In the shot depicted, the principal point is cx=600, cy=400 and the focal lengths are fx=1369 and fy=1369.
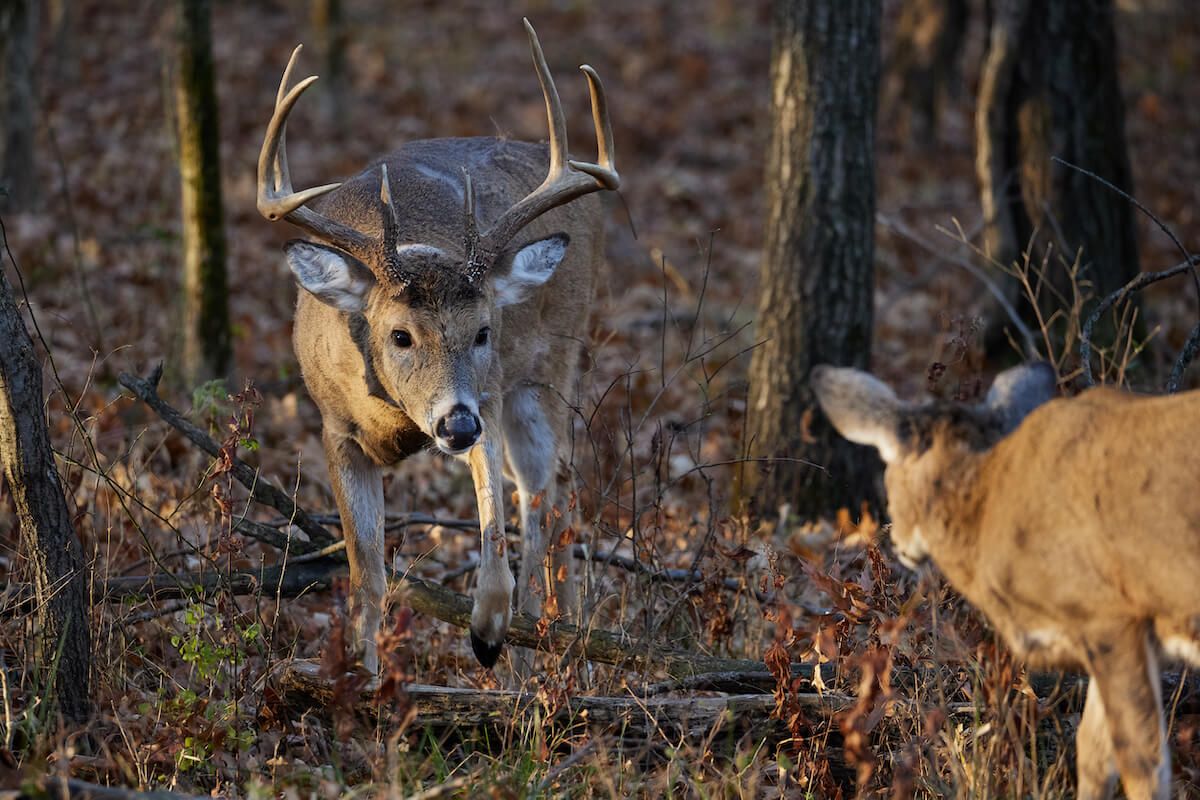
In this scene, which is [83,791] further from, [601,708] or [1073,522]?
[1073,522]

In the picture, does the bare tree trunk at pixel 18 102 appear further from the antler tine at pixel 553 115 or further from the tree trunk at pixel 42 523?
the tree trunk at pixel 42 523

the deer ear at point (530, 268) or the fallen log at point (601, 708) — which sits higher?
the deer ear at point (530, 268)

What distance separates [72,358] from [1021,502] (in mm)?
7244

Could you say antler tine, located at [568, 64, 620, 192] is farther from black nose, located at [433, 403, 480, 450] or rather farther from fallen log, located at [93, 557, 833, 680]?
fallen log, located at [93, 557, 833, 680]

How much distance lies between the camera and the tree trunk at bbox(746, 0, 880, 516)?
721 cm

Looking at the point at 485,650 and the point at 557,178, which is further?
the point at 557,178

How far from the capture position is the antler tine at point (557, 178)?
5836 mm

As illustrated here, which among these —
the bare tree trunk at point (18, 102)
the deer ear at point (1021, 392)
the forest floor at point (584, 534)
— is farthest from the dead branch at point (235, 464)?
the bare tree trunk at point (18, 102)

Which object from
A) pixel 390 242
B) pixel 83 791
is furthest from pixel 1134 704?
pixel 390 242

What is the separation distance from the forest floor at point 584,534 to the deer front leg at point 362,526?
145 millimetres

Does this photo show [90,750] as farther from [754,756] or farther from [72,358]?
[72,358]

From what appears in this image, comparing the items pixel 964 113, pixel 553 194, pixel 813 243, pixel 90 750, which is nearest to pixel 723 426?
pixel 813 243

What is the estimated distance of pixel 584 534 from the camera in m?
6.71

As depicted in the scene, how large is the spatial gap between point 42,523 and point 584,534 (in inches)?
109
